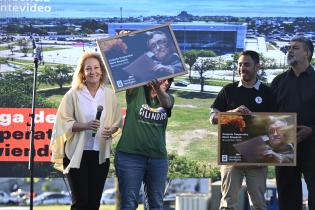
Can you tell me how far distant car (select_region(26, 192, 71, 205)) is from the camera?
5.37 m

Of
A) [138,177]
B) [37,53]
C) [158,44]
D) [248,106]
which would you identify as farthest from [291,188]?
[37,53]

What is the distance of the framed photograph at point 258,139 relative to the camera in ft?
13.6

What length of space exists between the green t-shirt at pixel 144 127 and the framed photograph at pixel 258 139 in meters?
0.44

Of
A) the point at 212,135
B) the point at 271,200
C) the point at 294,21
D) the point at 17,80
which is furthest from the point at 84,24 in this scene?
the point at 271,200

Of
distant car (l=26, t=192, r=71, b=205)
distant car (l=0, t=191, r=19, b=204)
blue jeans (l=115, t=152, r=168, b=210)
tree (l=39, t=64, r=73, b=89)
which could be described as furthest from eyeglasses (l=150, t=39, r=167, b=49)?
distant car (l=0, t=191, r=19, b=204)

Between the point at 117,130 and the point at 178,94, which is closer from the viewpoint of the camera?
the point at 117,130

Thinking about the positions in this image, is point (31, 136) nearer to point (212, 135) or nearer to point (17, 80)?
point (17, 80)

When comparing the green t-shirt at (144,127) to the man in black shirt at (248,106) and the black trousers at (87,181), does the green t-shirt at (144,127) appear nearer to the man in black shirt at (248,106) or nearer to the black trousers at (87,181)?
the black trousers at (87,181)

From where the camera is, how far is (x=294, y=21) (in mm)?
5387

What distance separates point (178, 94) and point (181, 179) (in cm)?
69

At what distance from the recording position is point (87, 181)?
13.0 ft

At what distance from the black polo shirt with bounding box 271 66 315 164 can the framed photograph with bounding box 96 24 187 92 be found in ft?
2.46

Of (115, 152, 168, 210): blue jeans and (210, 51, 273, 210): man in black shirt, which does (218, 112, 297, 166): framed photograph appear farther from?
(115, 152, 168, 210): blue jeans

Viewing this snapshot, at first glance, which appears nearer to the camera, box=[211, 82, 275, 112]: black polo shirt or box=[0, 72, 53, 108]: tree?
box=[211, 82, 275, 112]: black polo shirt
